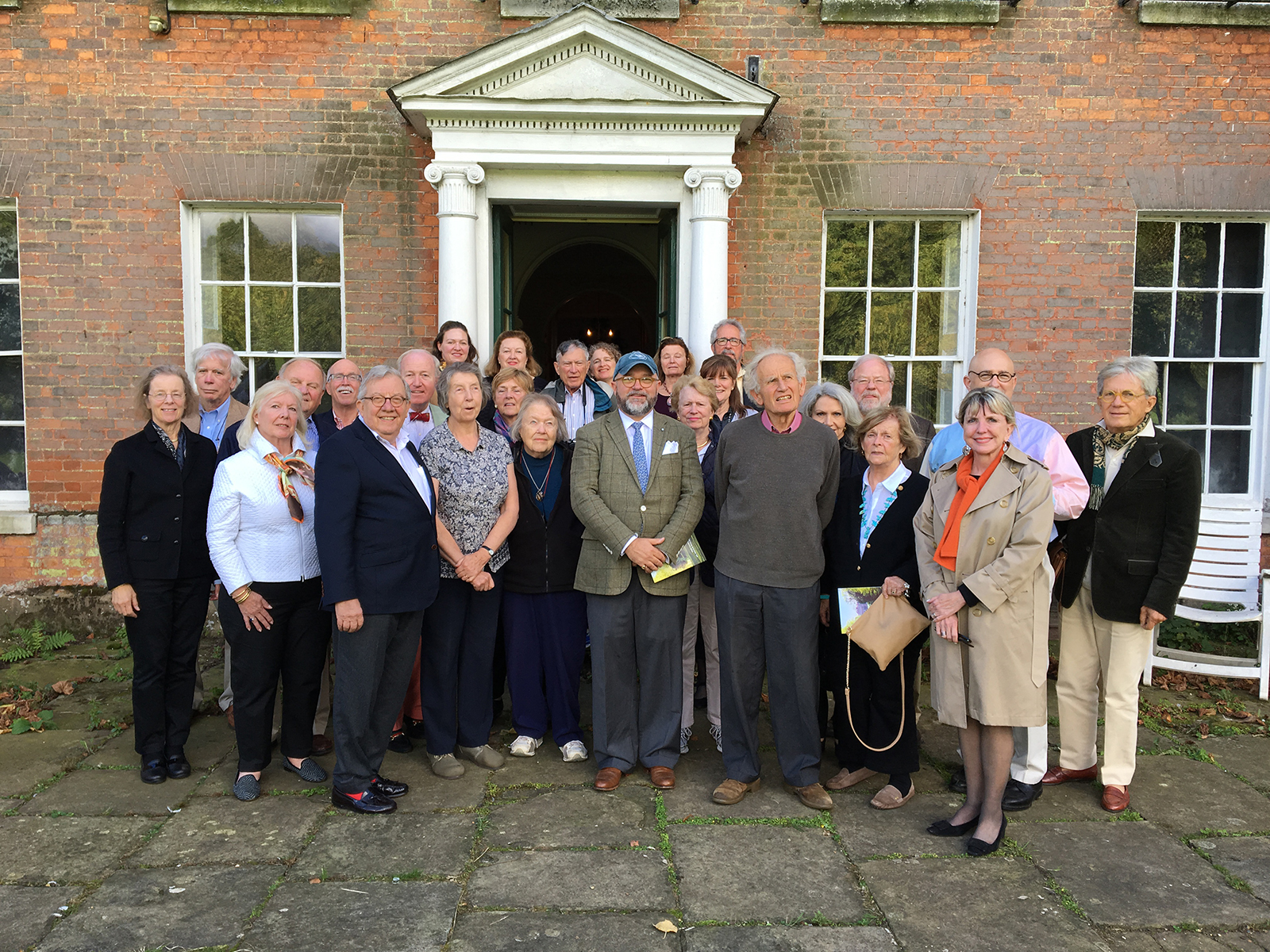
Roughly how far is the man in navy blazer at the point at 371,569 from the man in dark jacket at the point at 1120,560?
9.33ft

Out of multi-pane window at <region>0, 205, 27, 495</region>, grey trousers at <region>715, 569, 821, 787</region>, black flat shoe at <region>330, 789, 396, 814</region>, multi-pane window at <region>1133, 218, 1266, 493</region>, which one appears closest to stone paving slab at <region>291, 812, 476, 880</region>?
black flat shoe at <region>330, 789, 396, 814</region>

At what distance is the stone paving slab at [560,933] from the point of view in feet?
9.17

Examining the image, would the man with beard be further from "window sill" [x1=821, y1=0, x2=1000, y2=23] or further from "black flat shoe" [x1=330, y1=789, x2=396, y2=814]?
"window sill" [x1=821, y1=0, x2=1000, y2=23]

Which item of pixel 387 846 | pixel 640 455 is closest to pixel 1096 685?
pixel 640 455

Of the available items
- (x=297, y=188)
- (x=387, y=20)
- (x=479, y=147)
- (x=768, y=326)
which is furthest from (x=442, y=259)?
(x=768, y=326)

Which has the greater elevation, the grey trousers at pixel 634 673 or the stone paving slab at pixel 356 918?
the grey trousers at pixel 634 673

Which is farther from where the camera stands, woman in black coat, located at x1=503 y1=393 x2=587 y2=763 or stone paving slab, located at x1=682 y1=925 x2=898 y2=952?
woman in black coat, located at x1=503 y1=393 x2=587 y2=763

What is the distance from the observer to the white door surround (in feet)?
20.2

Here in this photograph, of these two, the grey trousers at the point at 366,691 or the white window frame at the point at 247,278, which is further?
the white window frame at the point at 247,278

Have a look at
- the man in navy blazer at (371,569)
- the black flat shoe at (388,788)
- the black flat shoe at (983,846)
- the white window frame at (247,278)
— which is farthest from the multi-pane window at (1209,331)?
the black flat shoe at (388,788)

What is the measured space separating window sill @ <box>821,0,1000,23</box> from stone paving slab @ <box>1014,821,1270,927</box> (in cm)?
553

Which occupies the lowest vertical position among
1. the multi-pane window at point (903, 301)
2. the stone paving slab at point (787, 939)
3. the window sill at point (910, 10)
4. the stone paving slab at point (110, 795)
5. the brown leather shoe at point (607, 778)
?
the stone paving slab at point (110, 795)

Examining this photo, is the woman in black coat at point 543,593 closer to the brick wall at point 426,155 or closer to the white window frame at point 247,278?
the brick wall at point 426,155

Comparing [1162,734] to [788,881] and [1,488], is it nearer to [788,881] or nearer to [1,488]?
[788,881]
